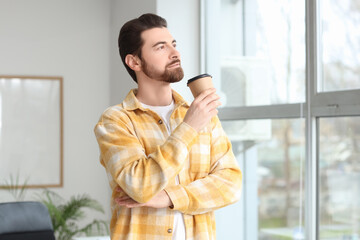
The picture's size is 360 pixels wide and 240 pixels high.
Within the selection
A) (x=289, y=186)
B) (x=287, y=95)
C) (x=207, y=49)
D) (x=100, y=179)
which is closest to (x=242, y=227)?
(x=289, y=186)

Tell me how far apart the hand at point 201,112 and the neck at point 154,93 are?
17cm

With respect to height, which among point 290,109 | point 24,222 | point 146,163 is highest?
point 290,109

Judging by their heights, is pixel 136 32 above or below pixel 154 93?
above

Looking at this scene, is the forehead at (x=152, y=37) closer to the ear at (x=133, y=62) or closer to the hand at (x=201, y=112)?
the ear at (x=133, y=62)

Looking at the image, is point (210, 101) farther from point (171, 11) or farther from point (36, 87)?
point (36, 87)

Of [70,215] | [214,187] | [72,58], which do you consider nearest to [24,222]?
[70,215]

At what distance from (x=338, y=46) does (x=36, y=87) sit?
2.85 meters

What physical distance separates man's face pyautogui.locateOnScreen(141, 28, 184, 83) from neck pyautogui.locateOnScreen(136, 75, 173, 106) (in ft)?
0.12

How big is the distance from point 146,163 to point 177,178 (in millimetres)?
157

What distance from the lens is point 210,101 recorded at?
62.7 inches

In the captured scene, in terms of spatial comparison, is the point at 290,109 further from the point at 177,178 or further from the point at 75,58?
the point at 75,58

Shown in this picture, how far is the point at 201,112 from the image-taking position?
1.58m

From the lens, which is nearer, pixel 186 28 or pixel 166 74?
pixel 166 74

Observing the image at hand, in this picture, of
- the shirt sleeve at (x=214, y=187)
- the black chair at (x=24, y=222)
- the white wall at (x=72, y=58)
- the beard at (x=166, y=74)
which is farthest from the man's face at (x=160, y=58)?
the white wall at (x=72, y=58)
